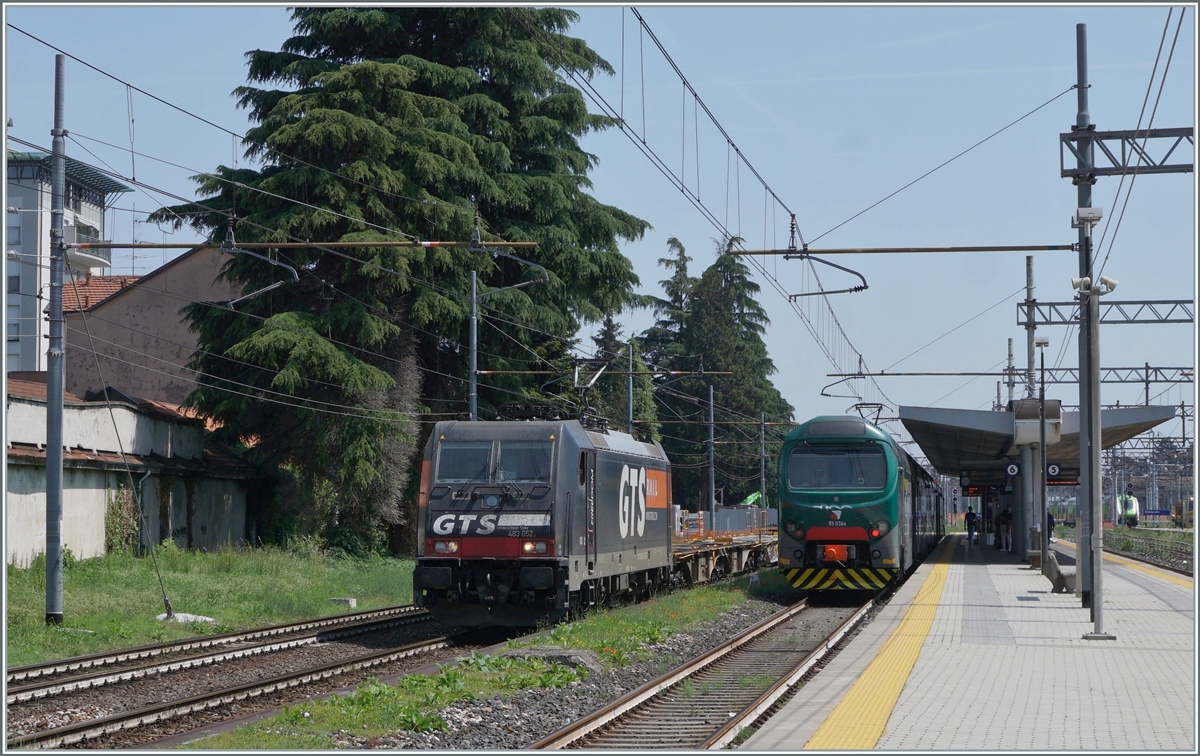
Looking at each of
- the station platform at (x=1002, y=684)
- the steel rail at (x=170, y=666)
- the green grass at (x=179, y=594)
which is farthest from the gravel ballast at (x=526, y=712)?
the green grass at (x=179, y=594)

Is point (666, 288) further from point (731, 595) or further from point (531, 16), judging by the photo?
point (731, 595)

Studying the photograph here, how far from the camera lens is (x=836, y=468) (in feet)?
80.1

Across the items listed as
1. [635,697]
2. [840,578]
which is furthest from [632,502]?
[635,697]

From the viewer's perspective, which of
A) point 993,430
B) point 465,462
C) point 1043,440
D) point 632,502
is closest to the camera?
point 465,462

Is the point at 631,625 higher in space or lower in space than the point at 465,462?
lower

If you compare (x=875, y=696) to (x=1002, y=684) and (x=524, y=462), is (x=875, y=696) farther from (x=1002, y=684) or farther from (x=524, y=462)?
(x=524, y=462)

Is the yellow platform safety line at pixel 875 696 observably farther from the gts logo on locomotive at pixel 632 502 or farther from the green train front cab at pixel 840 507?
the gts logo on locomotive at pixel 632 502

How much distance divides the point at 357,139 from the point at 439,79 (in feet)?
13.6

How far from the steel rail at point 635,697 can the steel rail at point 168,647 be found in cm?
651

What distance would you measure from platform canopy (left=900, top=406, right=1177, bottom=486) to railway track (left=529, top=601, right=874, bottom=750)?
1521 centimetres

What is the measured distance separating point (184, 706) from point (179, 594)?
1115 centimetres

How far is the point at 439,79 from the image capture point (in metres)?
36.3

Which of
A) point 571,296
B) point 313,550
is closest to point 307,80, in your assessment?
point 571,296

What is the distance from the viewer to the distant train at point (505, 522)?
18.2 meters
